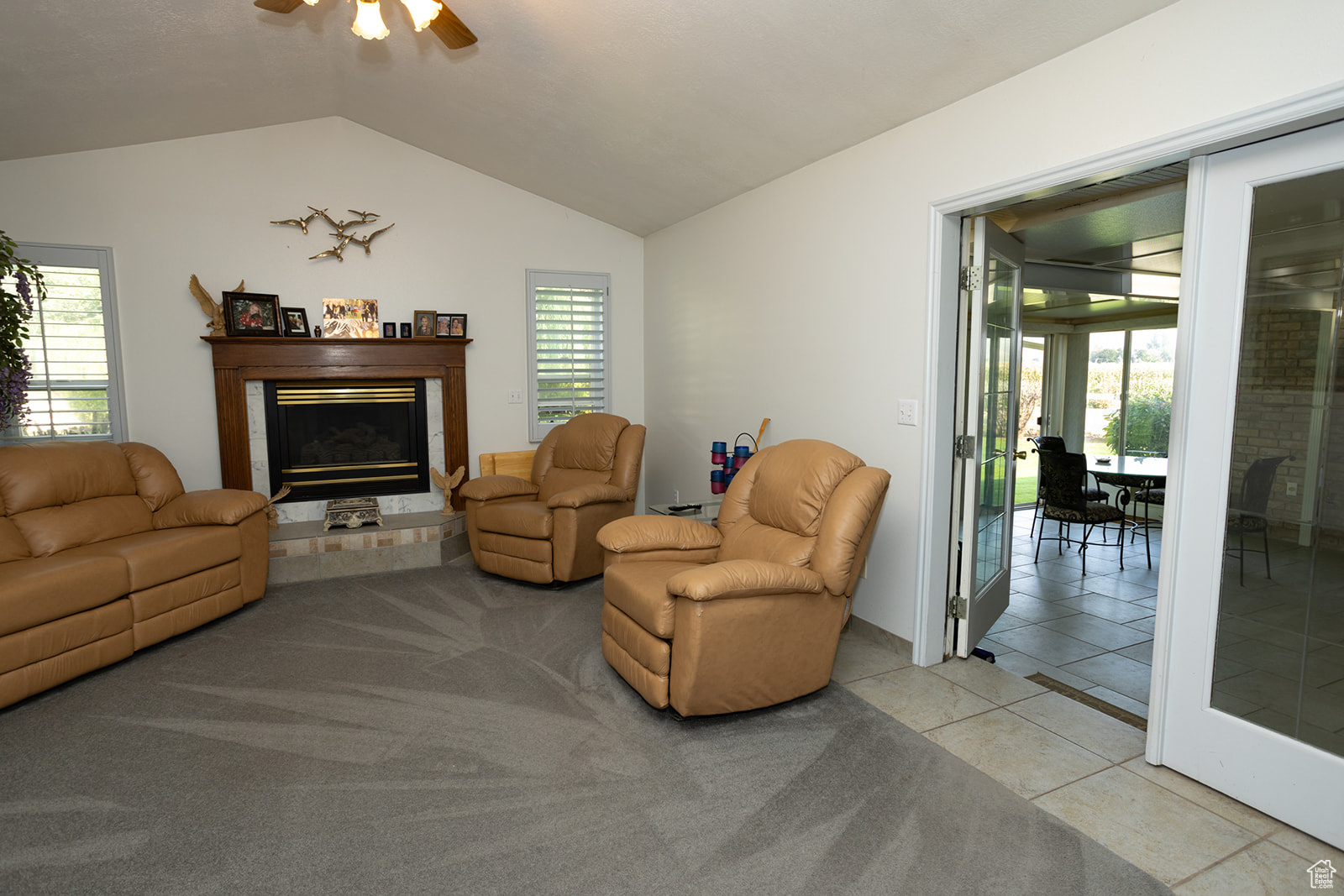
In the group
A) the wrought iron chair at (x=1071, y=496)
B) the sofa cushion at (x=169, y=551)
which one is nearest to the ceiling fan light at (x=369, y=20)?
the sofa cushion at (x=169, y=551)

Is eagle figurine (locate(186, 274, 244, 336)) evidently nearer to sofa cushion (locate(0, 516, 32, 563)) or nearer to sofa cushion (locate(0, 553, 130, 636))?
sofa cushion (locate(0, 516, 32, 563))

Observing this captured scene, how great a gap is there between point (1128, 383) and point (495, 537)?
739 cm

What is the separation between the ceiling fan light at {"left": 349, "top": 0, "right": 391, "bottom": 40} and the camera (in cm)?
230

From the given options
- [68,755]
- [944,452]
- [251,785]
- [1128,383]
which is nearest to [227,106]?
[68,755]

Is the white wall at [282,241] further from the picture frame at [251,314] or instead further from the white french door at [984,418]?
the white french door at [984,418]

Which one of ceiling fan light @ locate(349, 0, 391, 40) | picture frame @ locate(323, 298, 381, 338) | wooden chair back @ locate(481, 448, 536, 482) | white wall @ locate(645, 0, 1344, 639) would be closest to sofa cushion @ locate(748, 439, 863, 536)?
white wall @ locate(645, 0, 1344, 639)

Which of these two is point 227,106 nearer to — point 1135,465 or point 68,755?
point 68,755

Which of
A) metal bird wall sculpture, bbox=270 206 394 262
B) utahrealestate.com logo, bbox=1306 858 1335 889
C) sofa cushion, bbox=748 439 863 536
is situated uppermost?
metal bird wall sculpture, bbox=270 206 394 262

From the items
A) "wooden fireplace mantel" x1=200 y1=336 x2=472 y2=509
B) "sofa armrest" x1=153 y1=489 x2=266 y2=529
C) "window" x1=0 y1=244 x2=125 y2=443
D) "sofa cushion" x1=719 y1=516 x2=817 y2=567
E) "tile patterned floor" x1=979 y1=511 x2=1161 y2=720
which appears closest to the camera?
"sofa cushion" x1=719 y1=516 x2=817 y2=567

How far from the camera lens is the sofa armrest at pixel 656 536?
127 inches

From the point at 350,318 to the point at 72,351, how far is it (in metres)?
1.66

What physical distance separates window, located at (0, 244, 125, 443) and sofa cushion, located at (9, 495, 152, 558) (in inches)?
38.7

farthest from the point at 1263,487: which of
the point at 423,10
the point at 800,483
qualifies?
the point at 423,10

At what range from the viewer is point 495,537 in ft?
14.8
